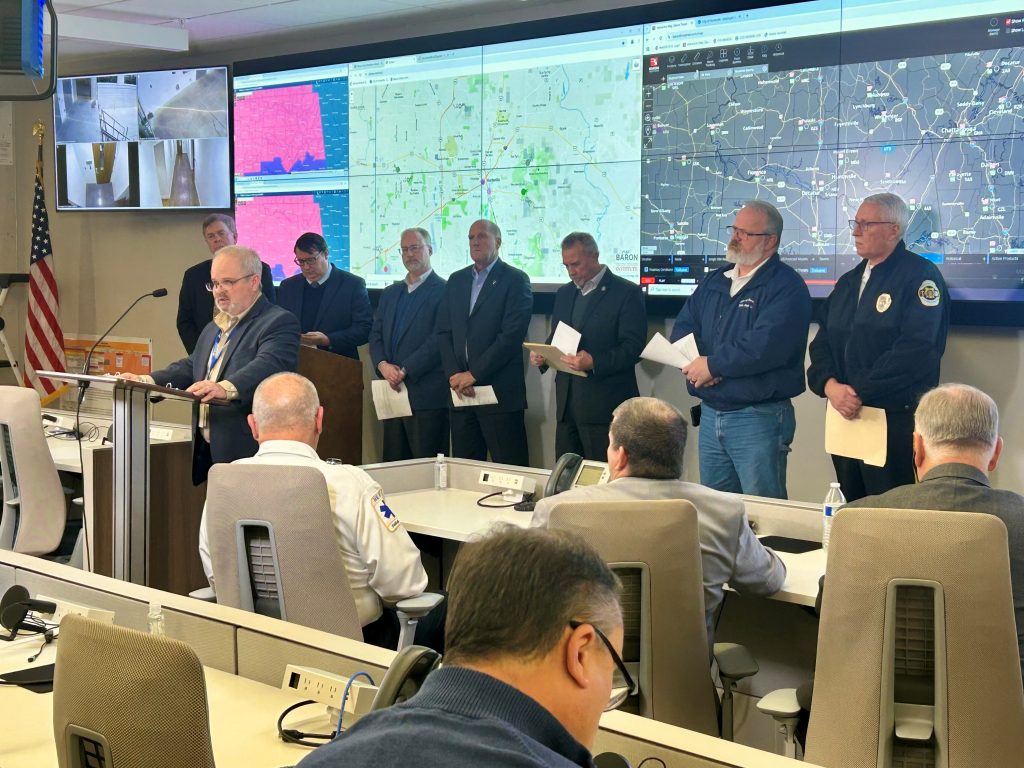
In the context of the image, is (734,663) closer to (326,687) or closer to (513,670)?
(326,687)

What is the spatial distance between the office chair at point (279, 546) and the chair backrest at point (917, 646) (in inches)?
49.2

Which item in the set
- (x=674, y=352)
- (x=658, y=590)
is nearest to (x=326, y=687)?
(x=658, y=590)

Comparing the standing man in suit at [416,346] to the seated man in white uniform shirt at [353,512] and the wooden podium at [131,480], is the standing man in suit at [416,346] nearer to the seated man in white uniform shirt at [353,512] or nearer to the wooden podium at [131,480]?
the wooden podium at [131,480]

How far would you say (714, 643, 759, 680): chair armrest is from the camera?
2779mm

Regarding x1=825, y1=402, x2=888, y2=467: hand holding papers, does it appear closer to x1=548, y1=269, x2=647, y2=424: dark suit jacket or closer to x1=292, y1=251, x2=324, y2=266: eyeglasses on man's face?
x1=548, y1=269, x2=647, y2=424: dark suit jacket

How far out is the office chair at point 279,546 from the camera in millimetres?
3006

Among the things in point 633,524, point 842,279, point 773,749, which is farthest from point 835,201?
point 633,524

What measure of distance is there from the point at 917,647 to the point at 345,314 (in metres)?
4.95

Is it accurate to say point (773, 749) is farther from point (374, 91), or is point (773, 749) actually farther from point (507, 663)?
point (374, 91)

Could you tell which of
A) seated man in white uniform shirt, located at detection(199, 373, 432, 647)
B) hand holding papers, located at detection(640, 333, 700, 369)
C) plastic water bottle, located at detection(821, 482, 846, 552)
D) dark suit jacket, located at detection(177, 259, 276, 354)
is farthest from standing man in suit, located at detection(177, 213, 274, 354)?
plastic water bottle, located at detection(821, 482, 846, 552)

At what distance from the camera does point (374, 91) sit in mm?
7090

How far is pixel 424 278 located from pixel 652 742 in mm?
5060

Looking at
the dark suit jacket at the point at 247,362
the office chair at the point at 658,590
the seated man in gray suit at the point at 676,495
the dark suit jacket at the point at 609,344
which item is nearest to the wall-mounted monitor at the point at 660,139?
the dark suit jacket at the point at 609,344

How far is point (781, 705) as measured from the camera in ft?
8.40
